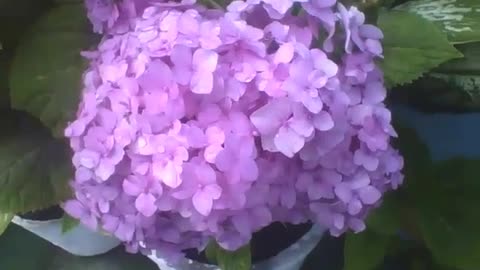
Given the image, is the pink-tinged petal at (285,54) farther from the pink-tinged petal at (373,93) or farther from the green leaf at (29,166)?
the green leaf at (29,166)

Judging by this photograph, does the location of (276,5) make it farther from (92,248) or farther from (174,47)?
(92,248)

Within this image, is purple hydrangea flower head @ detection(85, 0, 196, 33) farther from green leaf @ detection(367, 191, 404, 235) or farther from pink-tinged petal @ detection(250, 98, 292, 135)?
green leaf @ detection(367, 191, 404, 235)

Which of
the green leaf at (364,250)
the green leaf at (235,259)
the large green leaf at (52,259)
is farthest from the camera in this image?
the large green leaf at (52,259)

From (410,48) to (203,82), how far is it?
15 centimetres

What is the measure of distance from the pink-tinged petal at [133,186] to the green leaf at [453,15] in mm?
215

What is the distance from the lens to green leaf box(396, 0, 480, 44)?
0.51 metres

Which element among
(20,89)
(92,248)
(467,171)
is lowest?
(92,248)

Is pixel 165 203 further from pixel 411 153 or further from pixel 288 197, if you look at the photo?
pixel 411 153

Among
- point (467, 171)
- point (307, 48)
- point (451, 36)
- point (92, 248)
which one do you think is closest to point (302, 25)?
point (307, 48)

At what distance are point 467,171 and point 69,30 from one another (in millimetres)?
297

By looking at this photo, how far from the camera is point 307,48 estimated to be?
0.40 m

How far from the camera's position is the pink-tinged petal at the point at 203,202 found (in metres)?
0.39

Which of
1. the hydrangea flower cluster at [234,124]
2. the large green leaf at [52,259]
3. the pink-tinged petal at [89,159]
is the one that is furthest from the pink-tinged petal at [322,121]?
the large green leaf at [52,259]

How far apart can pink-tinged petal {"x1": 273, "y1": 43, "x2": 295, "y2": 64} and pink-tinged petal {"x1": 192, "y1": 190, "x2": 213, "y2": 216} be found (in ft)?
0.22
